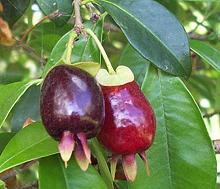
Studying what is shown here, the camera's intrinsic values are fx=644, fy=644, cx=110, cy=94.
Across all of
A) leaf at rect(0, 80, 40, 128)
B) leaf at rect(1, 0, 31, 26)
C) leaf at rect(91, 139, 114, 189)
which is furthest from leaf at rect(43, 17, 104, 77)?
leaf at rect(1, 0, 31, 26)

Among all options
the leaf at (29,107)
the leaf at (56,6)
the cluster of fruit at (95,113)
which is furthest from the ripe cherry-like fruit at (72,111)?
the leaf at (29,107)

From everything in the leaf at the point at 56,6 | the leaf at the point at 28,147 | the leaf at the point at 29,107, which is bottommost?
the leaf at the point at 29,107

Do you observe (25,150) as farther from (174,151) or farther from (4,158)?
(174,151)

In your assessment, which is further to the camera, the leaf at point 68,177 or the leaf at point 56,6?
the leaf at point 56,6

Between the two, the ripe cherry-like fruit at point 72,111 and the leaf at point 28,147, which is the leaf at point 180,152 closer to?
the leaf at point 28,147

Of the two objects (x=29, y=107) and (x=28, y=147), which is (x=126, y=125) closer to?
(x=28, y=147)

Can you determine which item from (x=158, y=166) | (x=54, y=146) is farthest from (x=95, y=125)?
(x=158, y=166)

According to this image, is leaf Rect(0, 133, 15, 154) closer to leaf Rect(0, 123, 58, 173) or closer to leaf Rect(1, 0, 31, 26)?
leaf Rect(0, 123, 58, 173)

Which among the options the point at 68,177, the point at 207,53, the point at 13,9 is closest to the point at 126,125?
the point at 68,177
